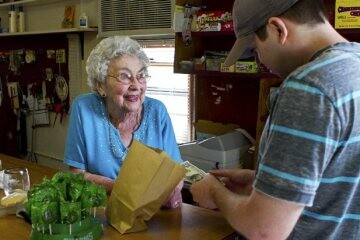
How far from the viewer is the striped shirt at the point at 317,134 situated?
0.74 metres

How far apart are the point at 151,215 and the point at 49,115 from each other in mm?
3476

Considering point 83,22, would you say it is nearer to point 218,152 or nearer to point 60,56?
point 60,56

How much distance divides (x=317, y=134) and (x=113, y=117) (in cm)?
134

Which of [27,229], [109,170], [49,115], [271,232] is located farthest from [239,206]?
[49,115]

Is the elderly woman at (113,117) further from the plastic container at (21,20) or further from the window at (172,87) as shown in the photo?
the plastic container at (21,20)

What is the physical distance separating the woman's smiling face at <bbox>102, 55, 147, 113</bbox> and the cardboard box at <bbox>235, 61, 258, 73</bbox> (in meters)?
0.84

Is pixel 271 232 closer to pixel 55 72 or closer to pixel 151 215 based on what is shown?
pixel 151 215

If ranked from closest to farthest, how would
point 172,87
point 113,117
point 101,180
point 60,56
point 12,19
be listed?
point 101,180 → point 113,117 → point 172,87 → point 60,56 → point 12,19

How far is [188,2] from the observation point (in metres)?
2.80

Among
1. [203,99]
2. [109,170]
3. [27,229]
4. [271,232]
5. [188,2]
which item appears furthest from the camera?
[203,99]

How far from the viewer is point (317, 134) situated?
74 cm

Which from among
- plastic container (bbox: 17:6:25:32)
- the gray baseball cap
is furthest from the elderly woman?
plastic container (bbox: 17:6:25:32)

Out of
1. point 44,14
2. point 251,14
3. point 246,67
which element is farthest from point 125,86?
point 44,14

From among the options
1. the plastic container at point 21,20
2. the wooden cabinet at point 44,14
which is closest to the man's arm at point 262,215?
the wooden cabinet at point 44,14
